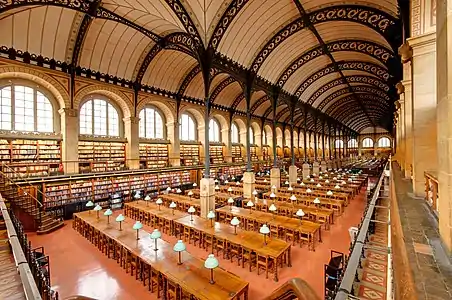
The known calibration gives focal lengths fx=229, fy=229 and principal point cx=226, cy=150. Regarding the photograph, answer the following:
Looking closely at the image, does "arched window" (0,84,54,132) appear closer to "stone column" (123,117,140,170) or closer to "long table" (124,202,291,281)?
"stone column" (123,117,140,170)

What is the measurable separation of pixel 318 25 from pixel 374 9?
2.99 m

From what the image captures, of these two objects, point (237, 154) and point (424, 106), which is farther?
point (237, 154)

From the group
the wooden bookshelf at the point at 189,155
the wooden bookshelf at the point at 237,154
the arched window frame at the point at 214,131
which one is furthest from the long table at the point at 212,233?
the wooden bookshelf at the point at 237,154

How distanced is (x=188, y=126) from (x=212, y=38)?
11707mm

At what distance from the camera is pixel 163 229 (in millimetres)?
10125

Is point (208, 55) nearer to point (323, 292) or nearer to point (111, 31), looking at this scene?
point (111, 31)

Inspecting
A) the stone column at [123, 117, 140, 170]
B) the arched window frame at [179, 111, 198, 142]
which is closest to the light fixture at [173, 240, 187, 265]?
the stone column at [123, 117, 140, 170]

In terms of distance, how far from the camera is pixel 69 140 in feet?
42.8

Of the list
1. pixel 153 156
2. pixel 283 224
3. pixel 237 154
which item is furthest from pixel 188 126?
pixel 283 224

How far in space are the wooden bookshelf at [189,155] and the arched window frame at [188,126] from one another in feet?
2.38

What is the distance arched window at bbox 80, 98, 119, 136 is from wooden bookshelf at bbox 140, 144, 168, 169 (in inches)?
94.9

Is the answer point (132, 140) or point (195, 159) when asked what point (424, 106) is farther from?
point (195, 159)

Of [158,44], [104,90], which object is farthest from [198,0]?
[104,90]

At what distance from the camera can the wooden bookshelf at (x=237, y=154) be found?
1011 inches
